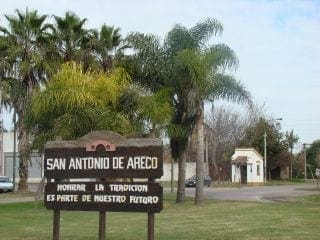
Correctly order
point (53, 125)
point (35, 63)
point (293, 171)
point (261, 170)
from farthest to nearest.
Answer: point (293, 171) < point (261, 170) < point (35, 63) < point (53, 125)

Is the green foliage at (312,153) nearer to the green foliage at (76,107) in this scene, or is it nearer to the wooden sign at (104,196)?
the green foliage at (76,107)

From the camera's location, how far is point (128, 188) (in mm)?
11242

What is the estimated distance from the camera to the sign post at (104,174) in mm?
11102

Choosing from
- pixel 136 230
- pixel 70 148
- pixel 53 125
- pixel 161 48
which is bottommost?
pixel 136 230

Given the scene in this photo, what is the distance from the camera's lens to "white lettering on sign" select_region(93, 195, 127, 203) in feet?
37.0

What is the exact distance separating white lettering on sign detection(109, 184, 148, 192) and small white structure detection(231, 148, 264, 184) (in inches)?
2276

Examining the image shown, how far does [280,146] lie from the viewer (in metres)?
81.6

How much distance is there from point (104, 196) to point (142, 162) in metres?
0.99

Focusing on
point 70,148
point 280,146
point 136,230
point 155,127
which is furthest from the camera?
point 280,146

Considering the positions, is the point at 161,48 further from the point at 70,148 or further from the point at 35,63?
the point at 70,148

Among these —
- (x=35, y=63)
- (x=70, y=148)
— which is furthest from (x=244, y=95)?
(x=70, y=148)

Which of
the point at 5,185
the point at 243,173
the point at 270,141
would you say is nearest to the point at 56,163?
the point at 5,185

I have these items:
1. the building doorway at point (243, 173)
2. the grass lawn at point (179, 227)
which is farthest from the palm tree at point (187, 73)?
the building doorway at point (243, 173)

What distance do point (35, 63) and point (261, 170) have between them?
39.9 metres
